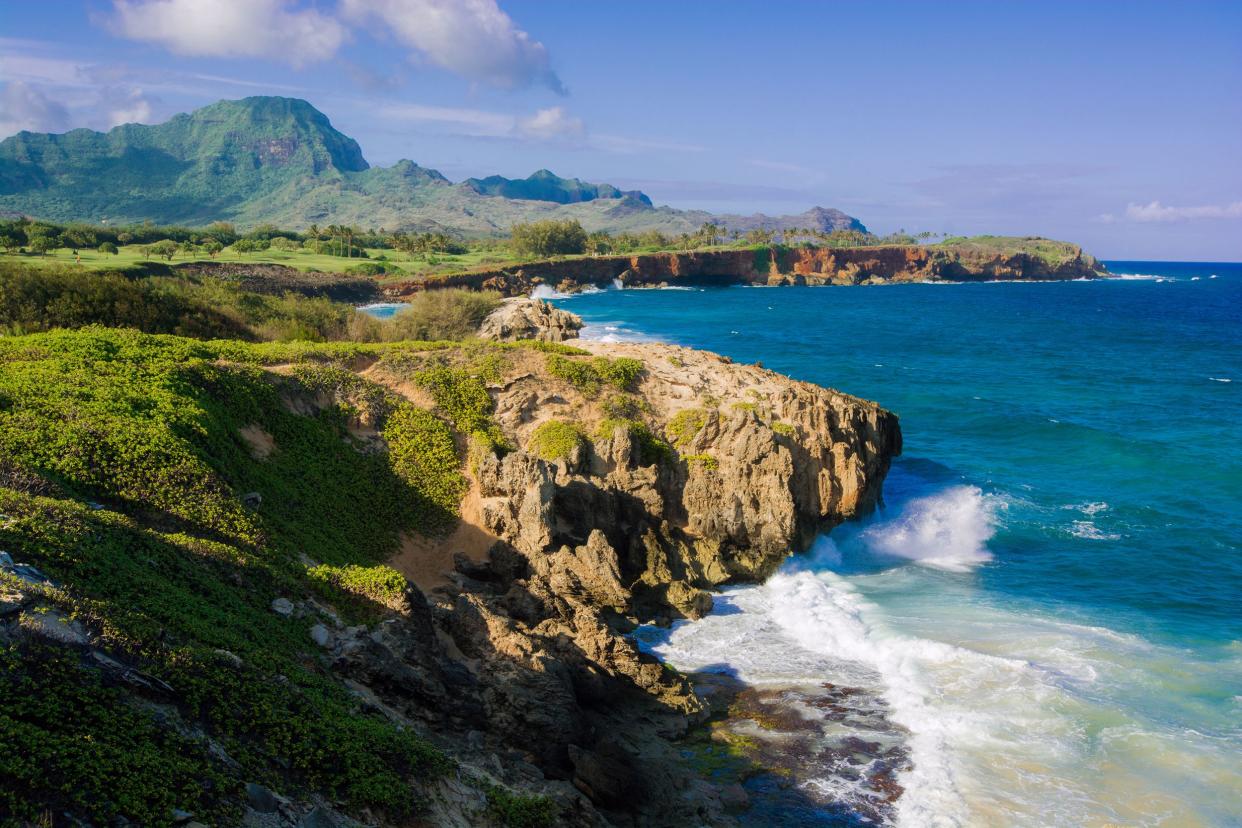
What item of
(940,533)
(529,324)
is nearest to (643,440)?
(940,533)

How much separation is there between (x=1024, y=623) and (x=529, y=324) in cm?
2623

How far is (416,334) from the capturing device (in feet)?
141

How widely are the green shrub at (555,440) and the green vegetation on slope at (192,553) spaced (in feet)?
8.39

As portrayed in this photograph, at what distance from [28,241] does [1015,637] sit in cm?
9160

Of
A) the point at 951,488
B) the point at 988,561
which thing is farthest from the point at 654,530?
the point at 951,488

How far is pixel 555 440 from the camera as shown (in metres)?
25.0

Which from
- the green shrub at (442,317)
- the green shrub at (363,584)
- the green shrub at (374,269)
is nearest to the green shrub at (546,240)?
the green shrub at (374,269)

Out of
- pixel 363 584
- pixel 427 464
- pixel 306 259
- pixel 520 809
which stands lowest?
pixel 520 809

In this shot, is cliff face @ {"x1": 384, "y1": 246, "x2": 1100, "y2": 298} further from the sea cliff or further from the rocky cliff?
the sea cliff

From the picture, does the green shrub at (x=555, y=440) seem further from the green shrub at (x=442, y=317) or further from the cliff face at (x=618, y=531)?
the green shrub at (x=442, y=317)

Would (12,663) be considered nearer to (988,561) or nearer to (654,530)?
(654,530)

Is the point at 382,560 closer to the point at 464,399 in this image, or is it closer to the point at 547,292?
the point at 464,399

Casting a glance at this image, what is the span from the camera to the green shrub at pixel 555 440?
24625 millimetres

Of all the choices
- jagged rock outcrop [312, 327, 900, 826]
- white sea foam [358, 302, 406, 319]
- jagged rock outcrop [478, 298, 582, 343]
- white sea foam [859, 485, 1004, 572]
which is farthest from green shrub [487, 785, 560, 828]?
white sea foam [358, 302, 406, 319]
